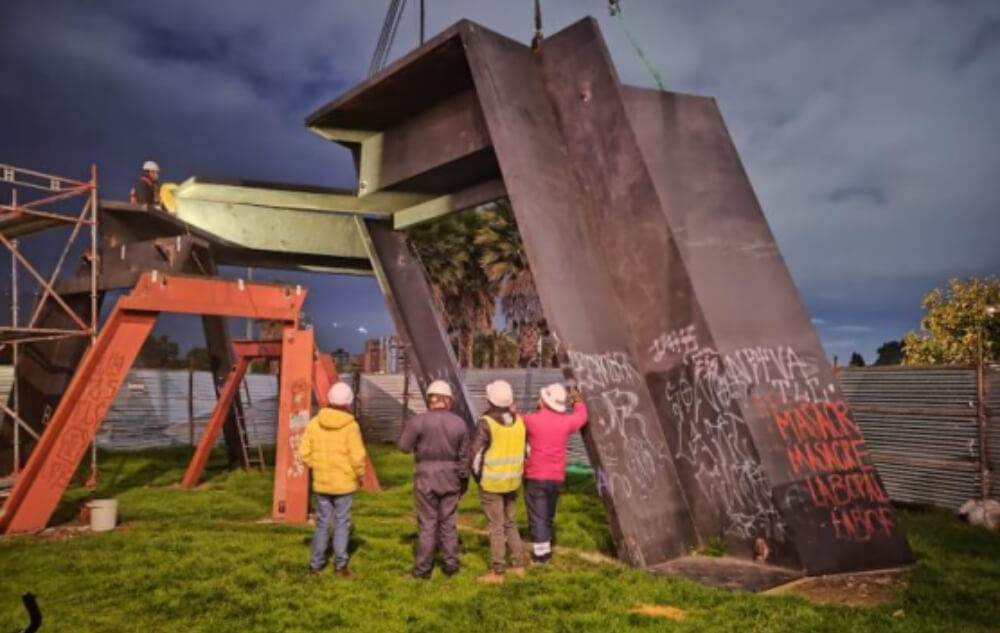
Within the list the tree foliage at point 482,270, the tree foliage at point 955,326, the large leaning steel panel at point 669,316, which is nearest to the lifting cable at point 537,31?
the large leaning steel panel at point 669,316

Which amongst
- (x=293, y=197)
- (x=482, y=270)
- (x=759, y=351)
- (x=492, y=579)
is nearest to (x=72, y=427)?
(x=293, y=197)

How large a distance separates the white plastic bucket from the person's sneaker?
18.0 feet

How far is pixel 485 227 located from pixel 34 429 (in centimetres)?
1554

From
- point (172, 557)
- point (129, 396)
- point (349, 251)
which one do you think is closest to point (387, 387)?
point (129, 396)

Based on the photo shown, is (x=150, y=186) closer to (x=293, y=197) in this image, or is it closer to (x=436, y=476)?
(x=293, y=197)

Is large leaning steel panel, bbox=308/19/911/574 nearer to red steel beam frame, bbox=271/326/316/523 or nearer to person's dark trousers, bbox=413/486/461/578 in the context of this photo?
person's dark trousers, bbox=413/486/461/578

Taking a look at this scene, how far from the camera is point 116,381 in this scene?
1009 cm

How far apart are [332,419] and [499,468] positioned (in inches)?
68.4

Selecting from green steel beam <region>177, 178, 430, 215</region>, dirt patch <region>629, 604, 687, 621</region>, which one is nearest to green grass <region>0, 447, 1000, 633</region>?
dirt patch <region>629, 604, 687, 621</region>

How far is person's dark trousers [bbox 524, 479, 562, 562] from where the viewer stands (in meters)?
7.68

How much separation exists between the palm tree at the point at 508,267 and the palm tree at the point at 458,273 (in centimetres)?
43

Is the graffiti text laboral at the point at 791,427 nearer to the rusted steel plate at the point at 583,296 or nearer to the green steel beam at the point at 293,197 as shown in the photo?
the rusted steel plate at the point at 583,296

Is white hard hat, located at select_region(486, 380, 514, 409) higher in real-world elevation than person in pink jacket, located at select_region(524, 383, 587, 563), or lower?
higher

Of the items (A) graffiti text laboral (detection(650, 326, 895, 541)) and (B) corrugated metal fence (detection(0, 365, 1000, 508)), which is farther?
(B) corrugated metal fence (detection(0, 365, 1000, 508))
